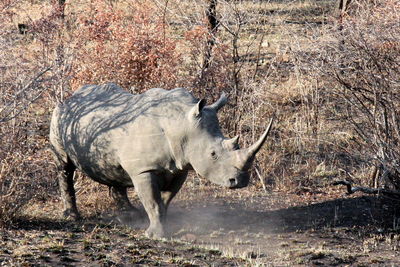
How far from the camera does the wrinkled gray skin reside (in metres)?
8.63

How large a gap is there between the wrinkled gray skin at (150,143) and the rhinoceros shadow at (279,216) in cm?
89

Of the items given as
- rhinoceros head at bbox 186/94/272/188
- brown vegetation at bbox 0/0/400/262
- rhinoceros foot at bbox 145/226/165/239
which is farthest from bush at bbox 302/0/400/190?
rhinoceros foot at bbox 145/226/165/239

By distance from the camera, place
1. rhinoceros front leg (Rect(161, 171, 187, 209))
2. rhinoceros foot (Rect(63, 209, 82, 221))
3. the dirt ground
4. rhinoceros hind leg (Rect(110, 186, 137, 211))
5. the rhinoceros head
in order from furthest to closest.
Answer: rhinoceros hind leg (Rect(110, 186, 137, 211))
rhinoceros foot (Rect(63, 209, 82, 221))
rhinoceros front leg (Rect(161, 171, 187, 209))
the rhinoceros head
the dirt ground

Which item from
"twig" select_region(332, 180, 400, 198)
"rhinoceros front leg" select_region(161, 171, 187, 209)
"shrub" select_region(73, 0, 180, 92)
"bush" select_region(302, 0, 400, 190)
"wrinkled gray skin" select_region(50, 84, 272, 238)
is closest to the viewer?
"wrinkled gray skin" select_region(50, 84, 272, 238)

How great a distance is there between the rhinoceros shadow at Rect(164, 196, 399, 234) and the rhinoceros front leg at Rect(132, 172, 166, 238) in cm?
57

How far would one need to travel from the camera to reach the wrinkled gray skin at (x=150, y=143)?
8.63 meters

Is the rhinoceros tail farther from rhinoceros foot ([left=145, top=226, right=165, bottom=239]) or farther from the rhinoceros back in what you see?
rhinoceros foot ([left=145, top=226, right=165, bottom=239])

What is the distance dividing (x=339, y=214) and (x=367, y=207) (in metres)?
0.58

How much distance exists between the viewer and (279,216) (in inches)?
419

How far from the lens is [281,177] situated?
12469 mm

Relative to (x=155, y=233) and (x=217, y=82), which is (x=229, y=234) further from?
(x=217, y=82)

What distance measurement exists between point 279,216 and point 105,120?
118 inches

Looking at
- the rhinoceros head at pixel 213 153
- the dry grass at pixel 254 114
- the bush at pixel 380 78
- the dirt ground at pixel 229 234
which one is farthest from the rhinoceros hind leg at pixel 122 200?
the bush at pixel 380 78

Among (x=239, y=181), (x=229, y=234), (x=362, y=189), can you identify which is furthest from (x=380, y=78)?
(x=229, y=234)
